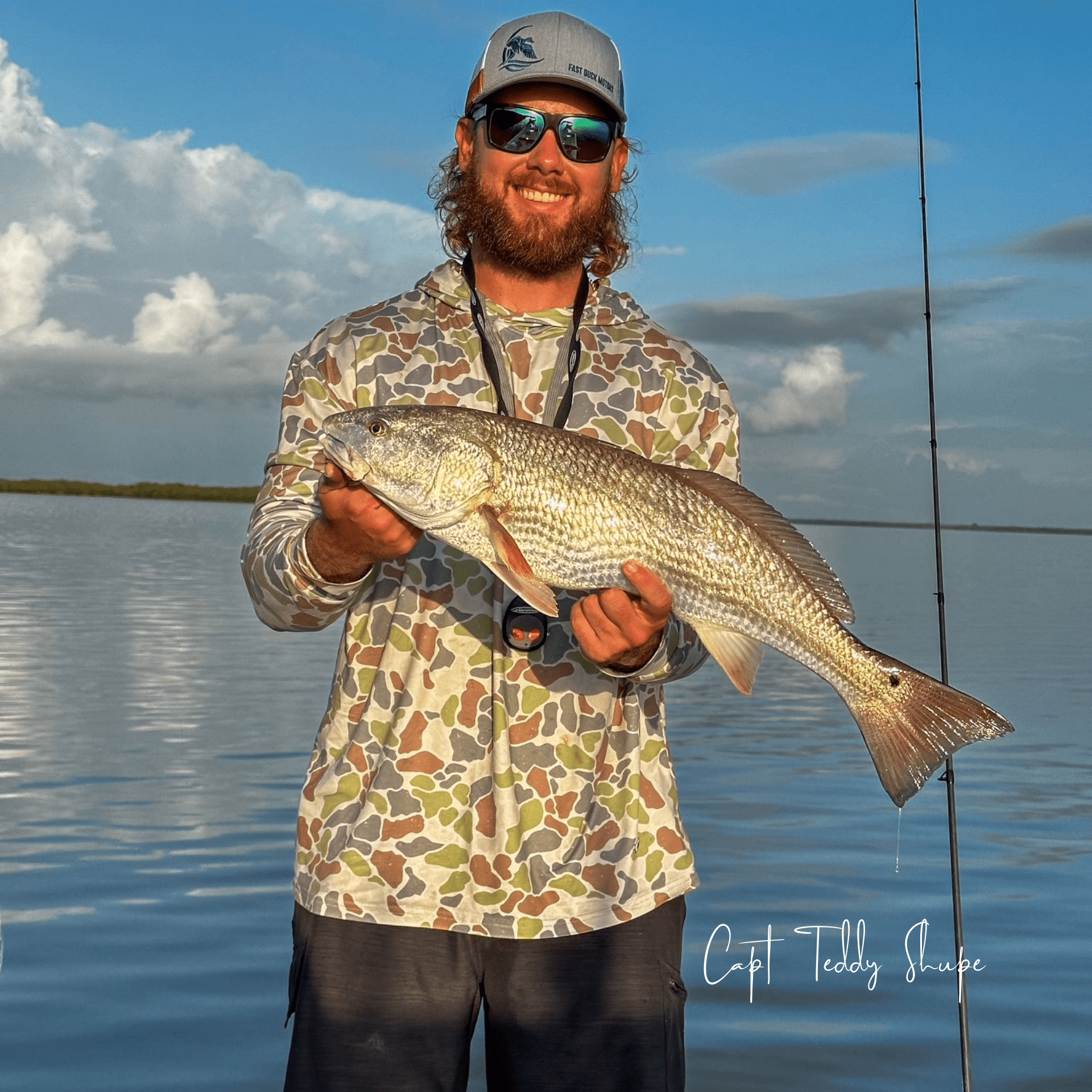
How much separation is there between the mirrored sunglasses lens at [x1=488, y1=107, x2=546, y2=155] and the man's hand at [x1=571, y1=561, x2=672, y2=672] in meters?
1.26

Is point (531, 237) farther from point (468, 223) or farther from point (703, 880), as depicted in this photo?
point (703, 880)

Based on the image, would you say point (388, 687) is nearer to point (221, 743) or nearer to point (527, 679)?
point (527, 679)

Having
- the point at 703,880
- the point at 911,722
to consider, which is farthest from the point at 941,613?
the point at 703,880

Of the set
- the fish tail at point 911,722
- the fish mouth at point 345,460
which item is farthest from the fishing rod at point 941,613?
the fish mouth at point 345,460

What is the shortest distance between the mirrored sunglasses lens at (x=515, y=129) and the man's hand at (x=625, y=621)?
4.13 feet

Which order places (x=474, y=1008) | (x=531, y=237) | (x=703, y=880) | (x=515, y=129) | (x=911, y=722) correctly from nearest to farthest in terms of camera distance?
(x=474, y=1008), (x=911, y=722), (x=531, y=237), (x=515, y=129), (x=703, y=880)

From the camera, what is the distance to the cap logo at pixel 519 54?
407 centimetres

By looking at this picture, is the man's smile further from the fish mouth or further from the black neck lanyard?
the fish mouth

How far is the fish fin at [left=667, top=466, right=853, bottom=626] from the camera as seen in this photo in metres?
3.72

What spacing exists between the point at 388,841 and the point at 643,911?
636mm

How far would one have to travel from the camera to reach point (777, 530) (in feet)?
12.5

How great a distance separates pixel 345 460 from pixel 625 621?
0.74 meters

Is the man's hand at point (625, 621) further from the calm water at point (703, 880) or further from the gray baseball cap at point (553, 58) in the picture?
the calm water at point (703, 880)

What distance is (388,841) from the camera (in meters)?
3.51
